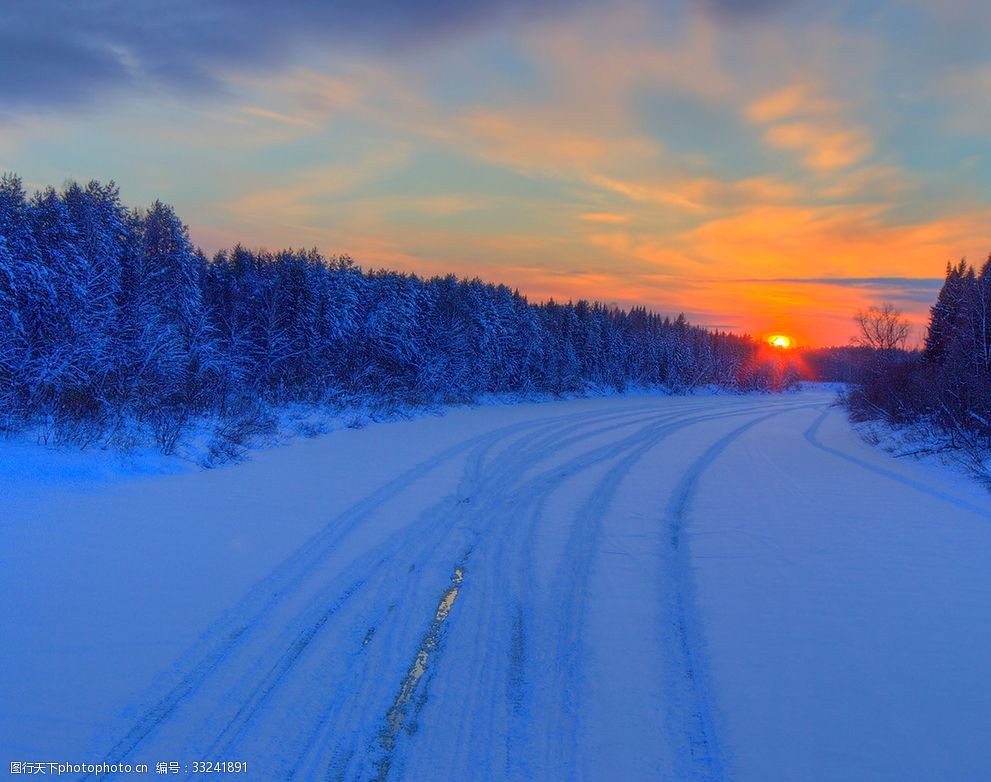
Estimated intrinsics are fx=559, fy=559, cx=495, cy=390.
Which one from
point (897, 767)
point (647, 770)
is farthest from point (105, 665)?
point (897, 767)

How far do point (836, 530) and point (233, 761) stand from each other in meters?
9.05

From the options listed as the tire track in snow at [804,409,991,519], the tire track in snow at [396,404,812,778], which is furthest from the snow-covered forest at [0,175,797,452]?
the tire track in snow at [804,409,991,519]

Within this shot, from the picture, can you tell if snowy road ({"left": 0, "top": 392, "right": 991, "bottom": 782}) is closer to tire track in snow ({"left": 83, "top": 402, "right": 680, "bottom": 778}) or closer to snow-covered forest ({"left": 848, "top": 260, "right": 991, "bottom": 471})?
tire track in snow ({"left": 83, "top": 402, "right": 680, "bottom": 778})

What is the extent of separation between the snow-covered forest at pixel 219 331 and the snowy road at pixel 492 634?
21.9 feet

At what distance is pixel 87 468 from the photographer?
10773mm

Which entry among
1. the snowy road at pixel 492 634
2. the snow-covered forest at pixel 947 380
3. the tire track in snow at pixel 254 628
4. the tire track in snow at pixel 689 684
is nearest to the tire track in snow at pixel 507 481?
the snowy road at pixel 492 634

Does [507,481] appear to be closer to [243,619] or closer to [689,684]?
[243,619]

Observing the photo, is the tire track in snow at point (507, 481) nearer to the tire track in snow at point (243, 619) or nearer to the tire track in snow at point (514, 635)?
the tire track in snow at point (514, 635)

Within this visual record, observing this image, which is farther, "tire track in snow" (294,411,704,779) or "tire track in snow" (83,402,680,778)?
"tire track in snow" (83,402,680,778)

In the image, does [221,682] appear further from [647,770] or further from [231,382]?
[231,382]

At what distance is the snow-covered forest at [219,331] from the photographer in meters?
15.5

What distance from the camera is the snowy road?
3553mm

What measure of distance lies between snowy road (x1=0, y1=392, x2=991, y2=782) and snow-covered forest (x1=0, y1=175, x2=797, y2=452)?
6.68m

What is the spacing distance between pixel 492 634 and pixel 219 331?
32549 millimetres
